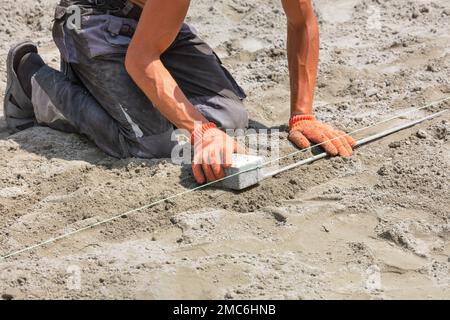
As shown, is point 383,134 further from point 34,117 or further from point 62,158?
point 34,117

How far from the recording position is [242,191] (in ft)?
9.46

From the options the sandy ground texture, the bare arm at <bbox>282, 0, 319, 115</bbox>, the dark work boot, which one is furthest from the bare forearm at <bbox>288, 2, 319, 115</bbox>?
the dark work boot

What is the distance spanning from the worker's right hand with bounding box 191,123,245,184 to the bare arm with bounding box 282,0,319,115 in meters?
0.45

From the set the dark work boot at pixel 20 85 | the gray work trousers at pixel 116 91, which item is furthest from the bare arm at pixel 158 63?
the dark work boot at pixel 20 85

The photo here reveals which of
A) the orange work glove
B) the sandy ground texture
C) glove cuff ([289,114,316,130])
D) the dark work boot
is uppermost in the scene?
the dark work boot

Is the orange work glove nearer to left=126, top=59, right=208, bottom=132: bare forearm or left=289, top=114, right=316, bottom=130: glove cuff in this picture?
left=289, top=114, right=316, bottom=130: glove cuff

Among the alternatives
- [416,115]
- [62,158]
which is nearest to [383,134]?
[416,115]

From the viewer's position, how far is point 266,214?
2.75 meters

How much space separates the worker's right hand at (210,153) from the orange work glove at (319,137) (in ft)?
1.01

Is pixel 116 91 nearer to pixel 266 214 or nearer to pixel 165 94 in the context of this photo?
pixel 165 94

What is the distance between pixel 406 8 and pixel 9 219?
266 cm

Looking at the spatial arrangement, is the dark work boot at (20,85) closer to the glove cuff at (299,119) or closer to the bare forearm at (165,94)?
the bare forearm at (165,94)

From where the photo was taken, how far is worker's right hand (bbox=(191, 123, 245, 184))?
289 centimetres
